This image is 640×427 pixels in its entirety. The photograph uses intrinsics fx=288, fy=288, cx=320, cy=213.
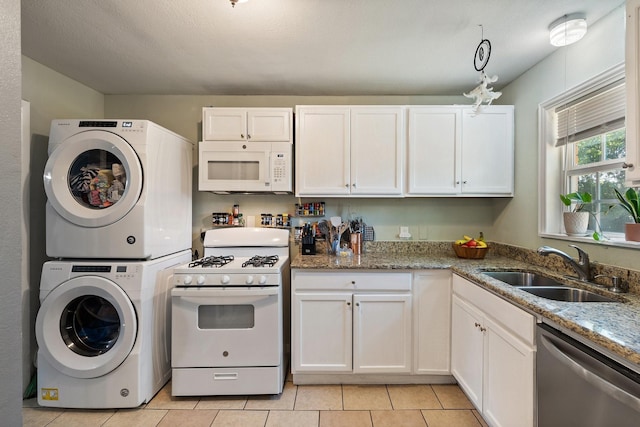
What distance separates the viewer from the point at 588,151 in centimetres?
188

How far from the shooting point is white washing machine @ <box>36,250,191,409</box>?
1871mm

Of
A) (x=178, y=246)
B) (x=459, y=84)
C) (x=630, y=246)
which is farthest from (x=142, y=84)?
(x=630, y=246)

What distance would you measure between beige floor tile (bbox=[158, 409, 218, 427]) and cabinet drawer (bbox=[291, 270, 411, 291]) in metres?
0.99

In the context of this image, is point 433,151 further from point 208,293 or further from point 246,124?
point 208,293

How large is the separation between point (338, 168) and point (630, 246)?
1.82m

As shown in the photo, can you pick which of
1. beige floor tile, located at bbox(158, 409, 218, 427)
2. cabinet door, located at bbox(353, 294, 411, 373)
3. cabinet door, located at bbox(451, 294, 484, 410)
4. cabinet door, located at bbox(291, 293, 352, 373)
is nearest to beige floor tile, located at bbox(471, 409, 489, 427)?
cabinet door, located at bbox(451, 294, 484, 410)

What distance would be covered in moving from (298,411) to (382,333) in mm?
769

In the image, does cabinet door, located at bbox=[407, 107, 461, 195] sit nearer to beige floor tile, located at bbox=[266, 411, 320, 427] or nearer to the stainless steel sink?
the stainless steel sink

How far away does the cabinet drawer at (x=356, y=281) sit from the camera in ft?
6.95

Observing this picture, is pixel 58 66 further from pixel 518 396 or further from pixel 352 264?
pixel 518 396

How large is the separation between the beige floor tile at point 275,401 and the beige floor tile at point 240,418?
6 centimetres

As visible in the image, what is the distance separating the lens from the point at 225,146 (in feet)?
7.89

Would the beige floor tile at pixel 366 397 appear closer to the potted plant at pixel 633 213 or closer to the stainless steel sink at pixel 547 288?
the stainless steel sink at pixel 547 288

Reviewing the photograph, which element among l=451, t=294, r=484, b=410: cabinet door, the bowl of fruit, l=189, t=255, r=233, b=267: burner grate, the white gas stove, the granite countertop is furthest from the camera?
the bowl of fruit
